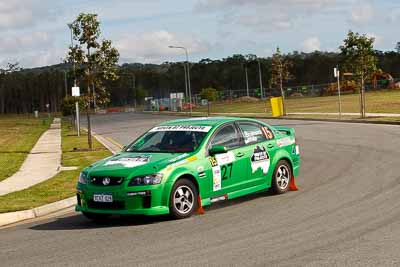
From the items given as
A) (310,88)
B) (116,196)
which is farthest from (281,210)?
(310,88)

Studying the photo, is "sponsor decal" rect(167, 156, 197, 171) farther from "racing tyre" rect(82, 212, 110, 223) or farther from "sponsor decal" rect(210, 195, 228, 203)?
"racing tyre" rect(82, 212, 110, 223)

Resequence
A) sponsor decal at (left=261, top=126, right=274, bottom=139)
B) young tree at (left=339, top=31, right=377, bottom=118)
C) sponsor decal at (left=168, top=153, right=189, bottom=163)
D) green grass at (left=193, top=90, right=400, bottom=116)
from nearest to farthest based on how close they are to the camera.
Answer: sponsor decal at (left=168, top=153, right=189, bottom=163)
sponsor decal at (left=261, top=126, right=274, bottom=139)
young tree at (left=339, top=31, right=377, bottom=118)
green grass at (left=193, top=90, right=400, bottom=116)

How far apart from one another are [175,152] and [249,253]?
10.9ft

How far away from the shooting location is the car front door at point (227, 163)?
34.1ft

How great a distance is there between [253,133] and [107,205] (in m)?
3.04

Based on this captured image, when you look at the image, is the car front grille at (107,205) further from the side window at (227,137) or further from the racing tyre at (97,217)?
the side window at (227,137)

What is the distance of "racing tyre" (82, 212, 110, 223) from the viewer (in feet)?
32.4

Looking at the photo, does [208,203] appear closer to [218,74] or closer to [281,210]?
[281,210]

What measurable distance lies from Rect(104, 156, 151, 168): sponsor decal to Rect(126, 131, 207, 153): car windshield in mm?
565

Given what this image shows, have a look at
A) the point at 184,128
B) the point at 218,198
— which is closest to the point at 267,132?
the point at 184,128

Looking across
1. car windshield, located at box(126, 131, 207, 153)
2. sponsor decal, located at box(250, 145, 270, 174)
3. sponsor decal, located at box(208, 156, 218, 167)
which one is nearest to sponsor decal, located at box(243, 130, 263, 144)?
sponsor decal, located at box(250, 145, 270, 174)

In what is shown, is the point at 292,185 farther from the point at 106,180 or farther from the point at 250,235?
the point at 250,235

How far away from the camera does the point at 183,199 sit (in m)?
9.82

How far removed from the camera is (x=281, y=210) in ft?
32.9
